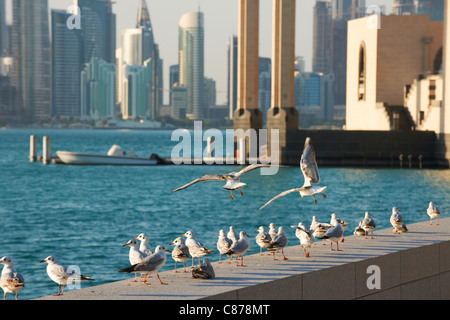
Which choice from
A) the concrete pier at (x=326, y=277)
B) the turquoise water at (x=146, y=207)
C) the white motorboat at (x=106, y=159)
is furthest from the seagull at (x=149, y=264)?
the white motorboat at (x=106, y=159)

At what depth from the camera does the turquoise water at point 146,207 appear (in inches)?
1420

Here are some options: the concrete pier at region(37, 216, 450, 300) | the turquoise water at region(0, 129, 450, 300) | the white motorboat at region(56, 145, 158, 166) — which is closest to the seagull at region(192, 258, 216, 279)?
the concrete pier at region(37, 216, 450, 300)

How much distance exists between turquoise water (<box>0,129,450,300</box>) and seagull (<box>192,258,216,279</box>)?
14.2 metres

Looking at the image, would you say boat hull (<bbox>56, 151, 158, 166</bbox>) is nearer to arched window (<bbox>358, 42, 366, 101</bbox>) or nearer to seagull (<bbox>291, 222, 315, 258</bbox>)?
arched window (<bbox>358, 42, 366, 101</bbox>)

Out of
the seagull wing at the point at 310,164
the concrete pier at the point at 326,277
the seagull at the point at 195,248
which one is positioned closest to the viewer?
the concrete pier at the point at 326,277

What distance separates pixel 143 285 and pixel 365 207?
151 feet

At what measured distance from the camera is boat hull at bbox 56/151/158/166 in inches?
3905

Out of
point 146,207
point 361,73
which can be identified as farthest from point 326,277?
point 361,73

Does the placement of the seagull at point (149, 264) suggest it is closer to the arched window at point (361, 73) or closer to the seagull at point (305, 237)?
the seagull at point (305, 237)

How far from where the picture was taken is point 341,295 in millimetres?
13305

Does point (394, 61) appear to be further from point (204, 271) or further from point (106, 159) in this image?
point (204, 271)

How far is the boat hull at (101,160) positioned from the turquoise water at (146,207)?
132 centimetres
